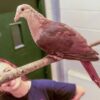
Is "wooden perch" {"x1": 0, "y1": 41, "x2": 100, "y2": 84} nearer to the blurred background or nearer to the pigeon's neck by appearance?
the pigeon's neck

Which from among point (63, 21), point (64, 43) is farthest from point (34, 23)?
point (63, 21)

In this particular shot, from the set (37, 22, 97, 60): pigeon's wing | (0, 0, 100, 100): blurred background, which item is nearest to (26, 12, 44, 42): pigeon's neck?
(37, 22, 97, 60): pigeon's wing

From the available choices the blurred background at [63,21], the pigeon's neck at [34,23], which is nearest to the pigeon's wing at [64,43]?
the pigeon's neck at [34,23]

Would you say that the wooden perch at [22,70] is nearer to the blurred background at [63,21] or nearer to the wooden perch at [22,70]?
the wooden perch at [22,70]

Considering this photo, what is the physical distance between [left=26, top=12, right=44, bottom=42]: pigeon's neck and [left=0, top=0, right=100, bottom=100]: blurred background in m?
0.81

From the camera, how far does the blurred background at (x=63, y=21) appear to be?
138 centimetres

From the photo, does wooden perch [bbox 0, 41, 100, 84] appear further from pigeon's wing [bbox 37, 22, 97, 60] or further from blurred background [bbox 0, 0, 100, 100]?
blurred background [bbox 0, 0, 100, 100]

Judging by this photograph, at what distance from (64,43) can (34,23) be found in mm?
76

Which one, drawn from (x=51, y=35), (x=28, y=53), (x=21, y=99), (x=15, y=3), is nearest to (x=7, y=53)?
(x=28, y=53)

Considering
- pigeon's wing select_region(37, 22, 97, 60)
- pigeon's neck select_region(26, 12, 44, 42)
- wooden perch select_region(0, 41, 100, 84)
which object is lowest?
wooden perch select_region(0, 41, 100, 84)

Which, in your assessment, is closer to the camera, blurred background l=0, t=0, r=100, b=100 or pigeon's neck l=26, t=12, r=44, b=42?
pigeon's neck l=26, t=12, r=44, b=42

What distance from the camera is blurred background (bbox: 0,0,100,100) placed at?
1.38 meters

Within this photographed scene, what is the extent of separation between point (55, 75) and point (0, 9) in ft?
1.78

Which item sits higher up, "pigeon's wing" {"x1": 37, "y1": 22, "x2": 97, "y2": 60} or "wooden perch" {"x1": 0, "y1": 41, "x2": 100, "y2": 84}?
"pigeon's wing" {"x1": 37, "y1": 22, "x2": 97, "y2": 60}
